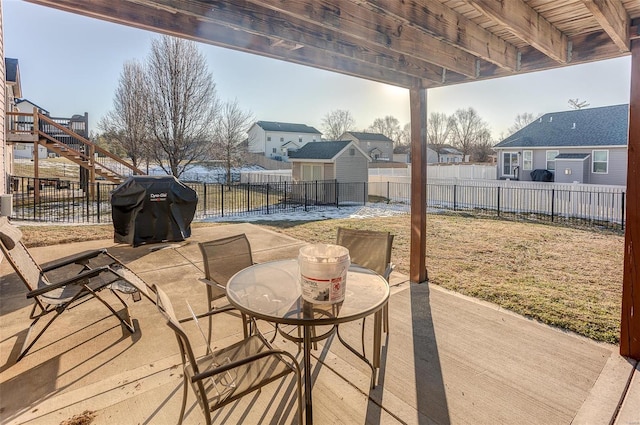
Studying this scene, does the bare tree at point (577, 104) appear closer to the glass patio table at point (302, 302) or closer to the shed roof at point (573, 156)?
the shed roof at point (573, 156)

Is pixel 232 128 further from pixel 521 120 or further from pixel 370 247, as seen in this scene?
pixel 521 120

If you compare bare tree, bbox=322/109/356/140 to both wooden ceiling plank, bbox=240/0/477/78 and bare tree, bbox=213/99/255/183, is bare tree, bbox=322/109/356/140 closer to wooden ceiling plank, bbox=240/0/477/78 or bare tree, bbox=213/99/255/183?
bare tree, bbox=213/99/255/183

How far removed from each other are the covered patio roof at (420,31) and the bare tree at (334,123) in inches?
1958

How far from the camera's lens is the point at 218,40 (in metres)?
2.79

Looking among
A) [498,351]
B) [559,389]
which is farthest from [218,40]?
[559,389]

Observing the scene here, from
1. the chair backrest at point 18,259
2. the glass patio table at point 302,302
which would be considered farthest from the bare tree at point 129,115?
the glass patio table at point 302,302

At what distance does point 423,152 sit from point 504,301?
1944 mm

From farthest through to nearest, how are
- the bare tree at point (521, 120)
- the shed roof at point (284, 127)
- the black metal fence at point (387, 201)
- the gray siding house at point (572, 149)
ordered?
the bare tree at point (521, 120) < the shed roof at point (284, 127) < the gray siding house at point (572, 149) < the black metal fence at point (387, 201)

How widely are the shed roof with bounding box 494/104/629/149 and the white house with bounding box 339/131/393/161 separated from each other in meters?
25.5

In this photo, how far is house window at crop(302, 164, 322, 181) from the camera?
17391mm

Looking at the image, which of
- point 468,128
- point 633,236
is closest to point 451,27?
point 633,236

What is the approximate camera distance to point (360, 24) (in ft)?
9.33

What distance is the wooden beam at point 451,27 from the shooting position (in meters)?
2.60

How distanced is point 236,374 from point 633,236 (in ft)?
10.2
